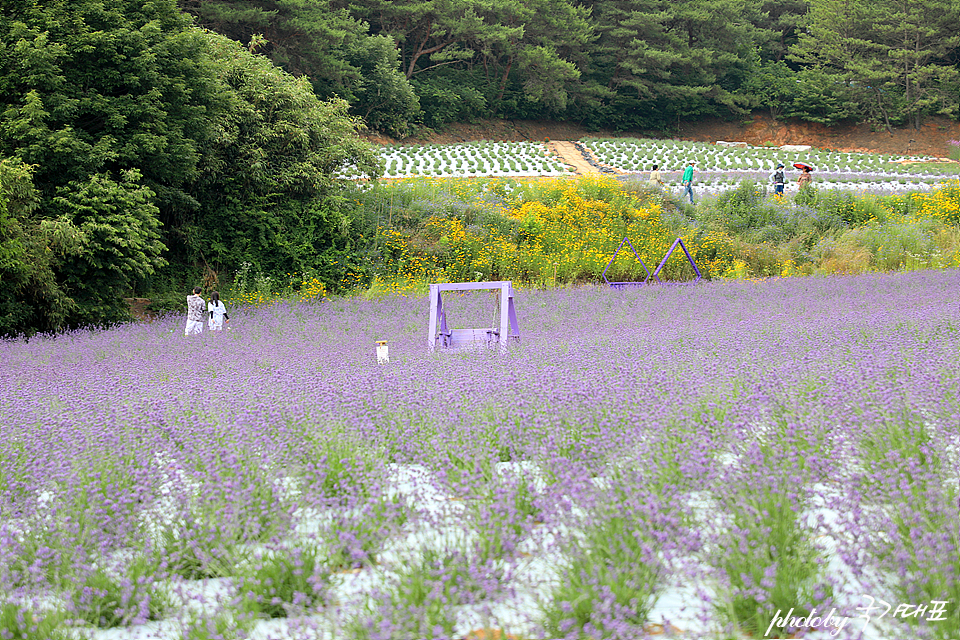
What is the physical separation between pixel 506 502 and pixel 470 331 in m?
5.55

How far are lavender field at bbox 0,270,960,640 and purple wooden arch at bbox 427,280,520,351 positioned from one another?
7.42 ft

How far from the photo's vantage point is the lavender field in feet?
7.86

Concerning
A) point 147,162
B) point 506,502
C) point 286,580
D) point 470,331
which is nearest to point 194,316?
point 147,162

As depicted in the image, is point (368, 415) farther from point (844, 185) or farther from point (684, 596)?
point (844, 185)

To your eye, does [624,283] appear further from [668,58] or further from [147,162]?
[668,58]

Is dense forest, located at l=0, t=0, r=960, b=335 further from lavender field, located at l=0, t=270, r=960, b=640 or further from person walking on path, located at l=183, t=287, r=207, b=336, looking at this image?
lavender field, located at l=0, t=270, r=960, b=640

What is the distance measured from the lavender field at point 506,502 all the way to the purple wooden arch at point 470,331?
2.26 m

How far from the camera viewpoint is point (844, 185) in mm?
24766

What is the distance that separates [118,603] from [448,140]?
45570mm

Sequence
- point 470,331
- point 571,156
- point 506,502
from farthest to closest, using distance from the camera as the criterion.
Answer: point 571,156
point 470,331
point 506,502

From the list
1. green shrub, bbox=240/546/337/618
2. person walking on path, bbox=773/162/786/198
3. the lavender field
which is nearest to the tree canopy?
the lavender field

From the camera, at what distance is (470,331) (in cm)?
846

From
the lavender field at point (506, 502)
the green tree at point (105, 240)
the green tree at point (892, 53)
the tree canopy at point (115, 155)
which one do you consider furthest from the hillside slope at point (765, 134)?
the lavender field at point (506, 502)

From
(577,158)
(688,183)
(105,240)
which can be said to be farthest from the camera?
(577,158)
